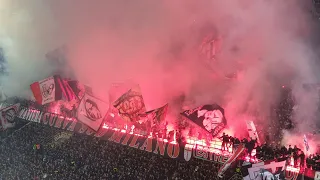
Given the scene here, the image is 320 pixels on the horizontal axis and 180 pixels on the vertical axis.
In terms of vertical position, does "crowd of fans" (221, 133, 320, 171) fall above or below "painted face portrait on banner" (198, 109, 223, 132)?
below

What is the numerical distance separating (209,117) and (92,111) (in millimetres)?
6939

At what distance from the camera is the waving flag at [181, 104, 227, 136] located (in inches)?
603

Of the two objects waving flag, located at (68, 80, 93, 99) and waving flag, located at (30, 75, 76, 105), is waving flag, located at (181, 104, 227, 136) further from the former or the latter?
waving flag, located at (30, 75, 76, 105)

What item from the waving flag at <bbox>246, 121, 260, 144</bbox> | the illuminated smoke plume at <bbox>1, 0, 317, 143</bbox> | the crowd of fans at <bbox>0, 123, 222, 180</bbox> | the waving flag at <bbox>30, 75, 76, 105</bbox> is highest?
the illuminated smoke plume at <bbox>1, 0, 317, 143</bbox>

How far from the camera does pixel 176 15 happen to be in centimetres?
1870

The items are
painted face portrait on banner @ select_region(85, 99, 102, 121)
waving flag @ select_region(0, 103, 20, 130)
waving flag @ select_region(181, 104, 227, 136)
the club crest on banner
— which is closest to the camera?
waving flag @ select_region(181, 104, 227, 136)

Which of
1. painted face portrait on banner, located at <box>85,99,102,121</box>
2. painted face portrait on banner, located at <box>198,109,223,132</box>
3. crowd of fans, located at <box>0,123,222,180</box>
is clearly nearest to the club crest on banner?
crowd of fans, located at <box>0,123,222,180</box>

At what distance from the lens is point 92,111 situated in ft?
59.1

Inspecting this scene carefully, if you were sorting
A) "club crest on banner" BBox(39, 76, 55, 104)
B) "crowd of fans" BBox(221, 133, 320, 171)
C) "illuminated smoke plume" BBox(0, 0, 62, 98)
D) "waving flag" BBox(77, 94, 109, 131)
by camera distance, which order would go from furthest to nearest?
1. "illuminated smoke plume" BBox(0, 0, 62, 98)
2. "club crest on banner" BBox(39, 76, 55, 104)
3. "waving flag" BBox(77, 94, 109, 131)
4. "crowd of fans" BBox(221, 133, 320, 171)

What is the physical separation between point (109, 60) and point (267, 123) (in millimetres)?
10876

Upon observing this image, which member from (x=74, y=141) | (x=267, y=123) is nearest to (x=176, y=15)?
(x=267, y=123)

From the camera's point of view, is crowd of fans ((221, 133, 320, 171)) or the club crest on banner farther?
the club crest on banner

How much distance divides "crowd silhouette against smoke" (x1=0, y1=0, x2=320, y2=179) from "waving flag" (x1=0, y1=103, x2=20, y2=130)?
129 centimetres

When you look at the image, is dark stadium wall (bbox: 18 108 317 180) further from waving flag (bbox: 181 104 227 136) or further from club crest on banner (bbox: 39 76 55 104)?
waving flag (bbox: 181 104 227 136)
